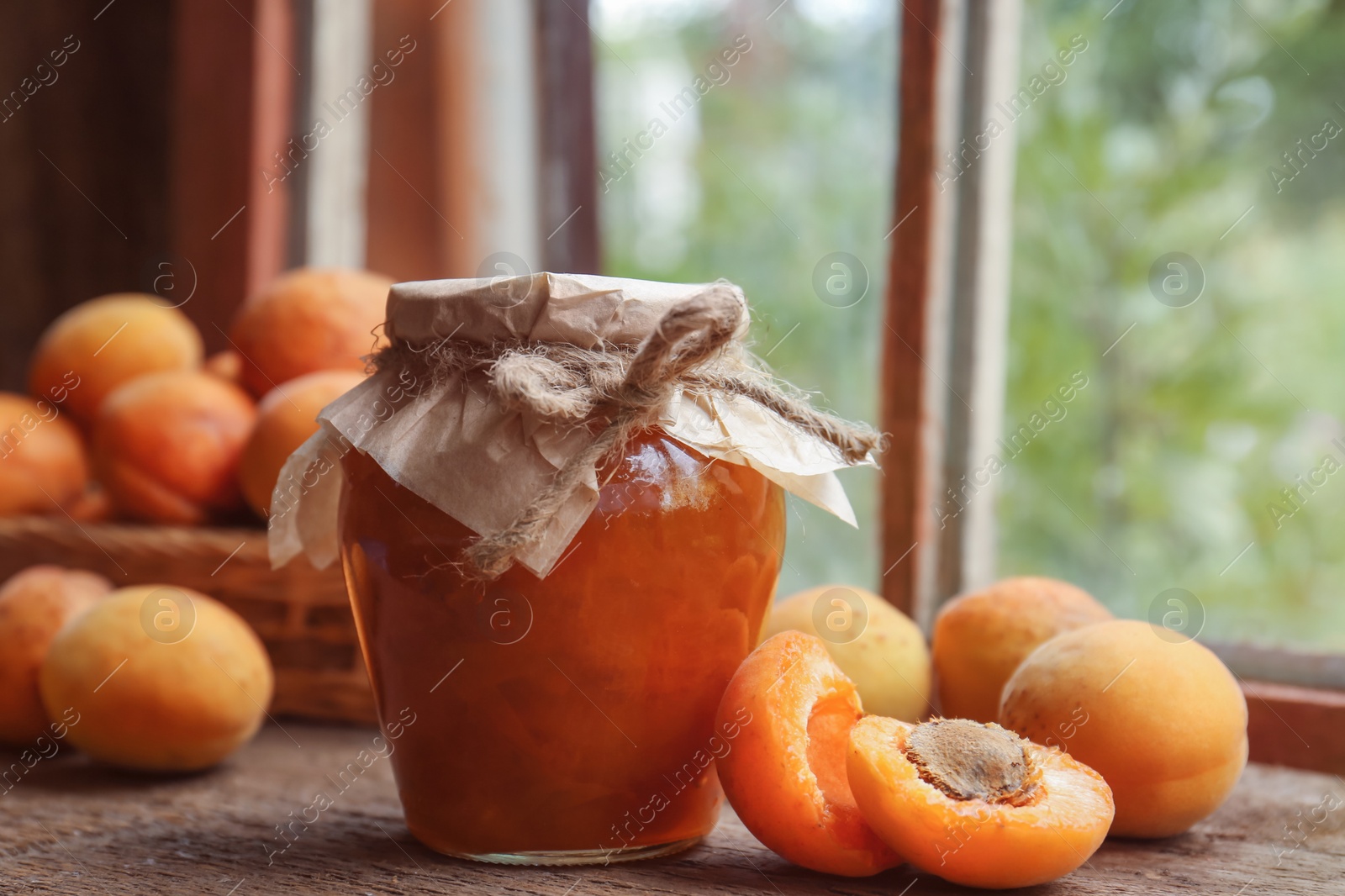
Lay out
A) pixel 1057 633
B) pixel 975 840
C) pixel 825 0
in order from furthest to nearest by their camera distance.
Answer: pixel 825 0 → pixel 1057 633 → pixel 975 840

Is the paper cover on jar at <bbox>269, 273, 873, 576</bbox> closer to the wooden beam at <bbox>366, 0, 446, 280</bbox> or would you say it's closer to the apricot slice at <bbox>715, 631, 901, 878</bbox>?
the apricot slice at <bbox>715, 631, 901, 878</bbox>

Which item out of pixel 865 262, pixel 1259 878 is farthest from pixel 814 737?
pixel 865 262

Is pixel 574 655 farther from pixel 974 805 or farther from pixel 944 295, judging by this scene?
pixel 944 295

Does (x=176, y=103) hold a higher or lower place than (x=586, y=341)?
higher

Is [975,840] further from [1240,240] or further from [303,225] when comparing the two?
[303,225]

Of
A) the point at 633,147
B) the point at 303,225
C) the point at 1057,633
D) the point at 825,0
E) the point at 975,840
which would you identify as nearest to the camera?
the point at 975,840

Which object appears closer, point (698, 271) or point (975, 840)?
point (975, 840)
